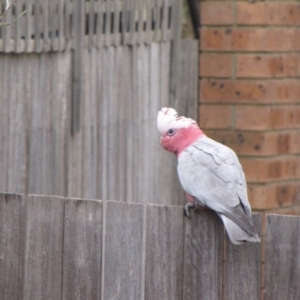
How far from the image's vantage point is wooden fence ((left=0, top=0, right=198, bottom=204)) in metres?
5.34

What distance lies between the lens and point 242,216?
13.3 ft

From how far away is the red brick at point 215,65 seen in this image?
259 inches

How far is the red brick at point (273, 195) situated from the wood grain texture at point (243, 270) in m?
2.52

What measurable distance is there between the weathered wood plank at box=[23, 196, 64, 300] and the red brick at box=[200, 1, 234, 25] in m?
2.76

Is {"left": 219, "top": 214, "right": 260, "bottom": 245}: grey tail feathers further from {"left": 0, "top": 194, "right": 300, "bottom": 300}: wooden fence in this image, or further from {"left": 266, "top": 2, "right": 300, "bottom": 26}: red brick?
{"left": 266, "top": 2, "right": 300, "bottom": 26}: red brick

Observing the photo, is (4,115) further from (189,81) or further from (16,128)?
(189,81)

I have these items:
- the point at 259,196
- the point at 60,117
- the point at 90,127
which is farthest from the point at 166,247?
the point at 259,196

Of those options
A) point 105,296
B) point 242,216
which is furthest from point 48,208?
point 242,216

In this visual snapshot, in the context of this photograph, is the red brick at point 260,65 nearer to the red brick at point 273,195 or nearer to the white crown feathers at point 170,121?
the red brick at point 273,195

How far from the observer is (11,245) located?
431 cm

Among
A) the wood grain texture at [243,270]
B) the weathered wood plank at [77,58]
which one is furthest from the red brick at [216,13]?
the wood grain texture at [243,270]

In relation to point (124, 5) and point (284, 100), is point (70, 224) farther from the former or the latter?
point (284, 100)

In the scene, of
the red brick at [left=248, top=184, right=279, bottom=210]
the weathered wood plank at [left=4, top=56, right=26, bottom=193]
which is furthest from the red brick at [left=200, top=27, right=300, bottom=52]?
the weathered wood plank at [left=4, top=56, right=26, bottom=193]

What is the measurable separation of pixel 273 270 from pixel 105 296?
2.41 feet
